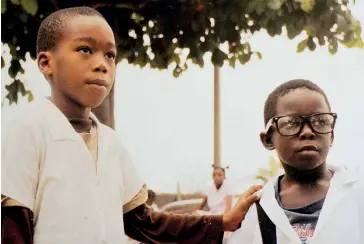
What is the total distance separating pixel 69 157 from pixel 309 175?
0.38 metres

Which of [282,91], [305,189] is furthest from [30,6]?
[305,189]

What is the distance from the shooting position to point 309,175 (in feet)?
2.49

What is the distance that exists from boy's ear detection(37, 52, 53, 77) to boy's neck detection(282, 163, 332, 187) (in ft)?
1.33

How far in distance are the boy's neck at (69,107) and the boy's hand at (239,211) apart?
300 mm

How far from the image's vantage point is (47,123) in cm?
68

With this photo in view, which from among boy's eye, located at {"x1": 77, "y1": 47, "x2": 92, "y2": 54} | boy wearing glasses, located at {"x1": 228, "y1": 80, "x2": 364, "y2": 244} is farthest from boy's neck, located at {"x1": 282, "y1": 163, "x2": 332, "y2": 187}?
boy's eye, located at {"x1": 77, "y1": 47, "x2": 92, "y2": 54}

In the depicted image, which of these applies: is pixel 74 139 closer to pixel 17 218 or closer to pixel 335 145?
pixel 17 218

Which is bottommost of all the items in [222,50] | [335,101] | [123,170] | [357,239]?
[357,239]

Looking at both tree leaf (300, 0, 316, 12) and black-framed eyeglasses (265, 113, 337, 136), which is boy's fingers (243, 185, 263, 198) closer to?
black-framed eyeglasses (265, 113, 337, 136)

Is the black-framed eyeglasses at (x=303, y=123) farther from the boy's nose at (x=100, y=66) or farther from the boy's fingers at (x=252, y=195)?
the boy's nose at (x=100, y=66)

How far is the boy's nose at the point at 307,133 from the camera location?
2.43 feet

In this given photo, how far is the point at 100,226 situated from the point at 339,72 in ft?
1.71

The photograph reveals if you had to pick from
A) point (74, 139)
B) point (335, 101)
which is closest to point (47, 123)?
point (74, 139)

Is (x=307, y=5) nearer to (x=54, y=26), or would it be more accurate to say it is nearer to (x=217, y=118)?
(x=217, y=118)
